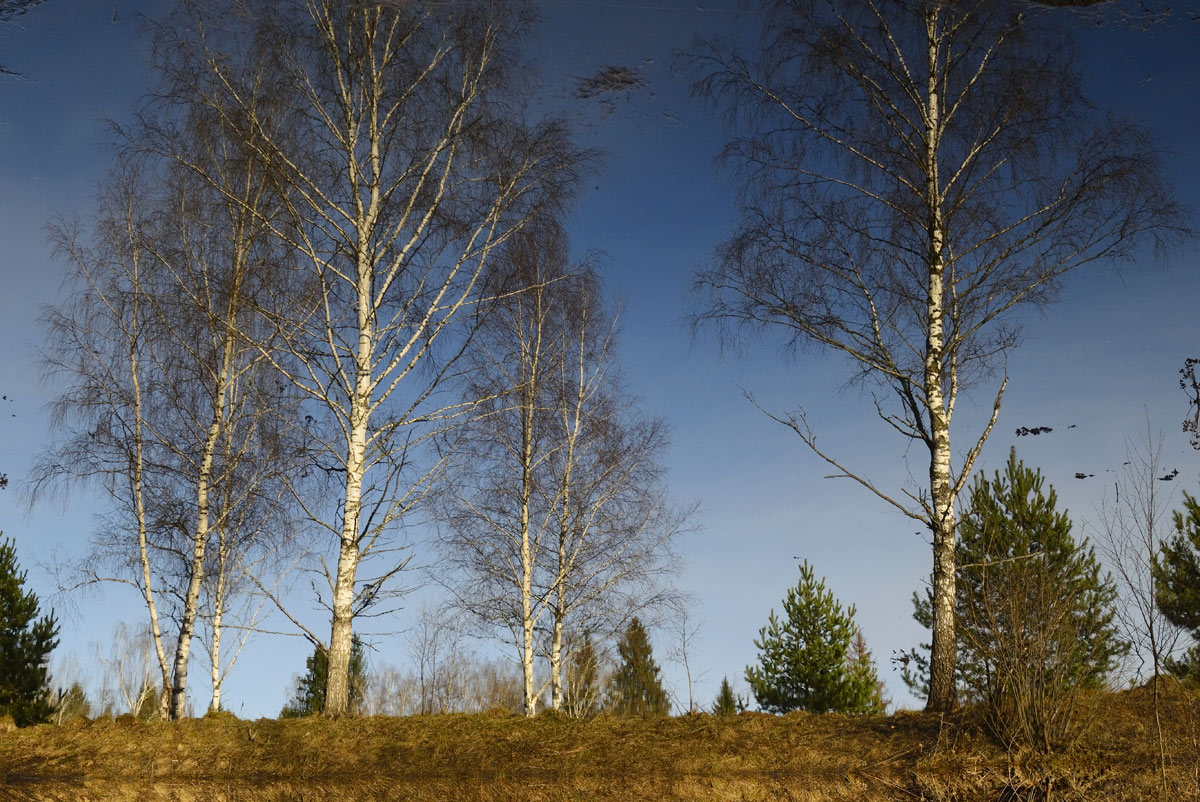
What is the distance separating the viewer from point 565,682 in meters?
13.7

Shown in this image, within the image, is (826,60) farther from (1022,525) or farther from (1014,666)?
(1022,525)

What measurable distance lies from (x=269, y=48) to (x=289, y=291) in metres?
2.70

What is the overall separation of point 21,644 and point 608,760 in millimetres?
16444

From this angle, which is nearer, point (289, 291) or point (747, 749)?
point (747, 749)

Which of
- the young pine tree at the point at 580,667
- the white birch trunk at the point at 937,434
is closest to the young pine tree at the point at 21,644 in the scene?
the young pine tree at the point at 580,667

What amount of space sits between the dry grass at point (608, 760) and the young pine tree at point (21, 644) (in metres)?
11.4

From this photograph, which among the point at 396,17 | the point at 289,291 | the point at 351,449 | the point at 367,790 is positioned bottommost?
the point at 367,790

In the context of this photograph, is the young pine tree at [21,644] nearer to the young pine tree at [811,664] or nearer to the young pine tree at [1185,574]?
the young pine tree at [811,664]

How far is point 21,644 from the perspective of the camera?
1841cm

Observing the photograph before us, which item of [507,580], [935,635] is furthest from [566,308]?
[935,635]

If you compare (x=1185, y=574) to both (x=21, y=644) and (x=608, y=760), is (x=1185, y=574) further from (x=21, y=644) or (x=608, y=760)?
(x=21, y=644)

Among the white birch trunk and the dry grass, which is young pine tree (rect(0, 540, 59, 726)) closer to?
the dry grass

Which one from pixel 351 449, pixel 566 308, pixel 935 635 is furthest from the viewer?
pixel 566 308

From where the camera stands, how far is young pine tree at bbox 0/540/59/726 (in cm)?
1808
